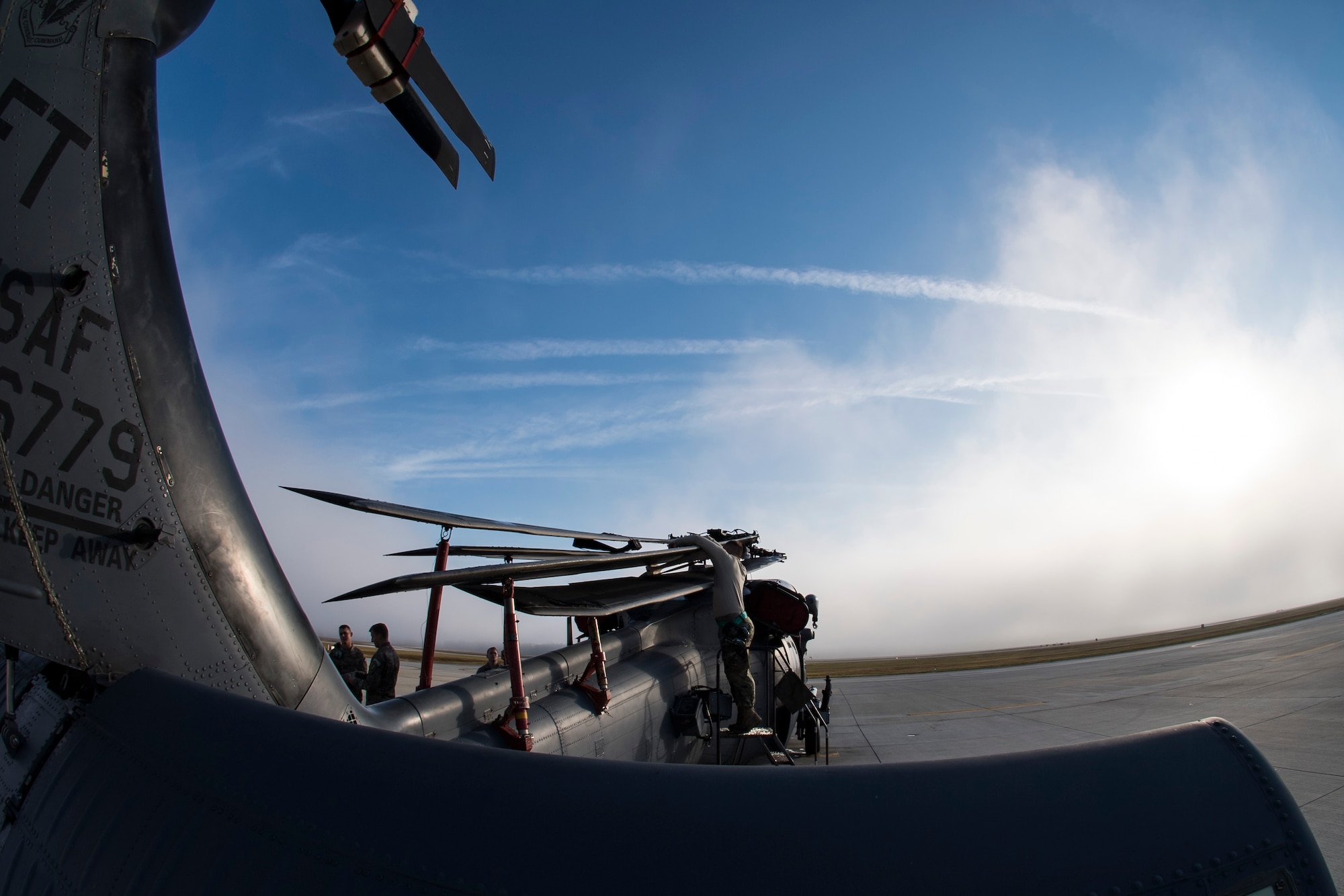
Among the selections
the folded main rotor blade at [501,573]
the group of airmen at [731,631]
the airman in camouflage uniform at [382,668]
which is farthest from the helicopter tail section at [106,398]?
the airman in camouflage uniform at [382,668]

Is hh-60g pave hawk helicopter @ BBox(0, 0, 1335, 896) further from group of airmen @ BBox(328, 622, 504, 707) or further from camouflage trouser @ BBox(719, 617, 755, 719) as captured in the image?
group of airmen @ BBox(328, 622, 504, 707)

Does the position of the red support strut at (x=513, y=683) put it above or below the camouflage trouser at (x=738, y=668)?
below

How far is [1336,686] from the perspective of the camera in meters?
12.8

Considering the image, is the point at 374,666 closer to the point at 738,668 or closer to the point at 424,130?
the point at 738,668

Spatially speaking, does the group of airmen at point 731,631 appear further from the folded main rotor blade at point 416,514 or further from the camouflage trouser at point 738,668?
the folded main rotor blade at point 416,514

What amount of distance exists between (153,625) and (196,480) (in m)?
0.62

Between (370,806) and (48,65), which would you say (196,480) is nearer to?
(48,65)

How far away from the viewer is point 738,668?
23.9 ft

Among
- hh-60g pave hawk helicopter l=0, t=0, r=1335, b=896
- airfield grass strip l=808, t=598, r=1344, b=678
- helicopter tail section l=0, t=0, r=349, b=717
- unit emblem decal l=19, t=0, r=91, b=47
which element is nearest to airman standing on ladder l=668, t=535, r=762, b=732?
hh-60g pave hawk helicopter l=0, t=0, r=1335, b=896

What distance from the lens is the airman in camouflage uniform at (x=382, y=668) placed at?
826 cm

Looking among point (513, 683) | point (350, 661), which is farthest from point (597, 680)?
point (350, 661)

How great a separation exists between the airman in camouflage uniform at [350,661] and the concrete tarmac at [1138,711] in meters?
6.93

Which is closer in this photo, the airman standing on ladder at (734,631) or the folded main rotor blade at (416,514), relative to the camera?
the folded main rotor blade at (416,514)

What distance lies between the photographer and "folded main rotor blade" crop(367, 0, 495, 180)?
2.35m
